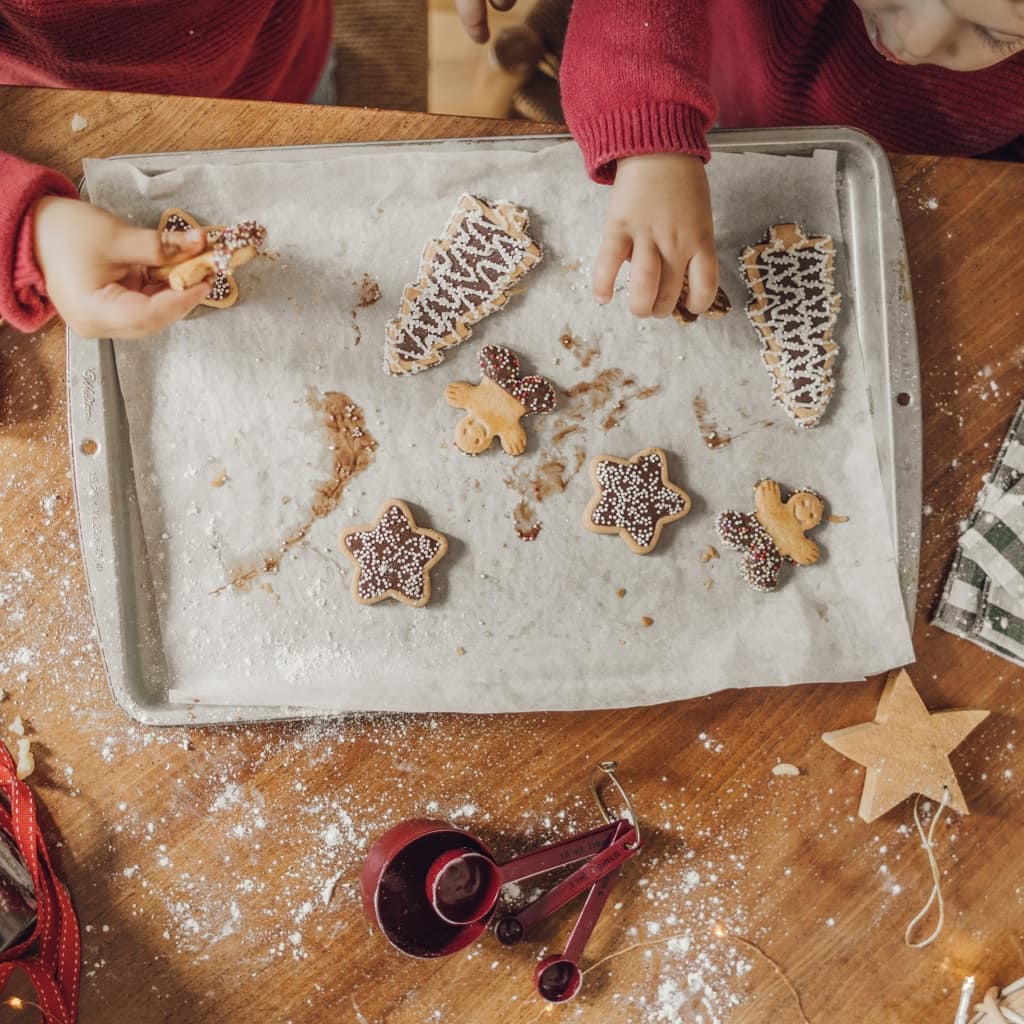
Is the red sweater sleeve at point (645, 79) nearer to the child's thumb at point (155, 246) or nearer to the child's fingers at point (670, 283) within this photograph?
the child's fingers at point (670, 283)

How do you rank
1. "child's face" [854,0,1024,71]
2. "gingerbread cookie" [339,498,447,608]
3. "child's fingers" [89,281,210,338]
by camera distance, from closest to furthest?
"child's face" [854,0,1024,71] → "child's fingers" [89,281,210,338] → "gingerbread cookie" [339,498,447,608]

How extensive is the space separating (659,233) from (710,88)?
145 mm

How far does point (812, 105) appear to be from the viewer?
96 cm

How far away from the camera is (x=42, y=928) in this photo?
0.86 m

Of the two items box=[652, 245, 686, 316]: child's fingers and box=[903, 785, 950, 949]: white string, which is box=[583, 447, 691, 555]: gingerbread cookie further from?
box=[903, 785, 950, 949]: white string

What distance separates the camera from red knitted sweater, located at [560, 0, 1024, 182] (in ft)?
2.57

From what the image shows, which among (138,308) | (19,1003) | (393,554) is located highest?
(138,308)

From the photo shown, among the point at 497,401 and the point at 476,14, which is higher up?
the point at 476,14

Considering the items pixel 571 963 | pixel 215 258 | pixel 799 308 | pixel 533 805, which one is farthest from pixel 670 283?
pixel 571 963

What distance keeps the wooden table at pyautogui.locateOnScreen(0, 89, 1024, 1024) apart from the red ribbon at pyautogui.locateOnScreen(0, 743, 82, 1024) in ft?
0.07

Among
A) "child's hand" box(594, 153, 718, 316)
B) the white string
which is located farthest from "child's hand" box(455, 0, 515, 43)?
the white string

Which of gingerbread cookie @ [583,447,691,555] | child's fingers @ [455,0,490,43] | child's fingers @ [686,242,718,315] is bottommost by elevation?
gingerbread cookie @ [583,447,691,555]

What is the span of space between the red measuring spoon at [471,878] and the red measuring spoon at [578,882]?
1.3 inches

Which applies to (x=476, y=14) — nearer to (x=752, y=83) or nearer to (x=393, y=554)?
(x=752, y=83)
